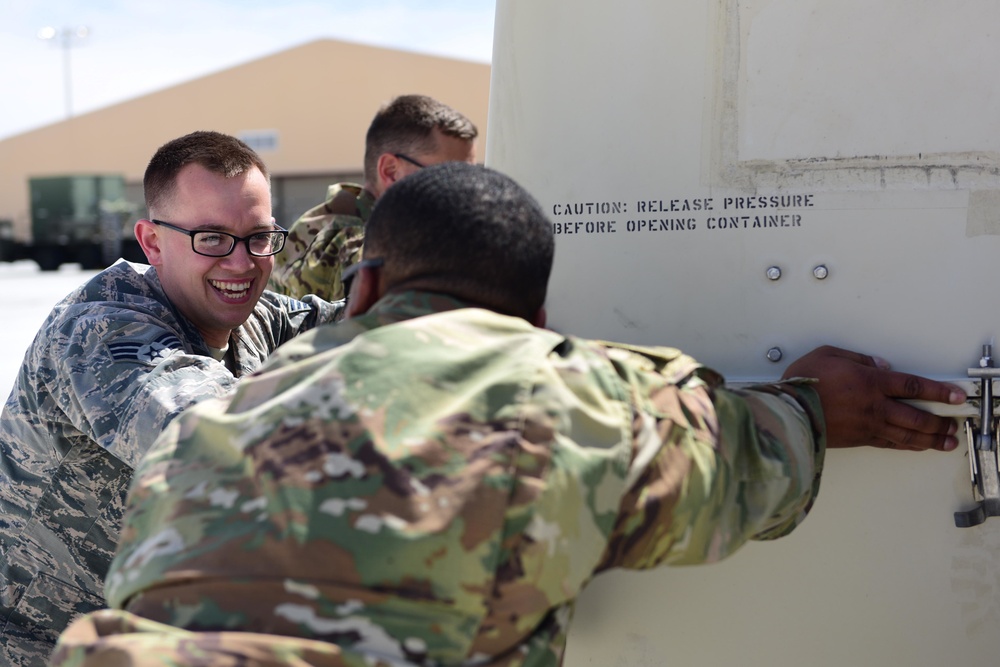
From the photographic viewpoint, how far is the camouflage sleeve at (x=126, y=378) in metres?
1.94

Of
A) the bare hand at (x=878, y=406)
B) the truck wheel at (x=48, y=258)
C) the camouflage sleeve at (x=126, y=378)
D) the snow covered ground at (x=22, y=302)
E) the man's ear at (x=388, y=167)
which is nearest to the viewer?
the bare hand at (x=878, y=406)

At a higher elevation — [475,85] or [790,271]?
[475,85]

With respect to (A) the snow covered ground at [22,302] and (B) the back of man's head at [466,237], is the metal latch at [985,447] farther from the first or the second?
(A) the snow covered ground at [22,302]

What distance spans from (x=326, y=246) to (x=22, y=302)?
43.3 ft

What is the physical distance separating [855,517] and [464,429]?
950 mm

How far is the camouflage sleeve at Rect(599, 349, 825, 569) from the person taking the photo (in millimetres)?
1396

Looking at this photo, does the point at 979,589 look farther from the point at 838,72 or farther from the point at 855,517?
the point at 838,72

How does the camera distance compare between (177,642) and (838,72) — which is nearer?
(177,642)

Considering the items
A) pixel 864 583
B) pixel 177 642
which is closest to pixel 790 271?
pixel 864 583

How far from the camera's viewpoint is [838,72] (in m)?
1.89

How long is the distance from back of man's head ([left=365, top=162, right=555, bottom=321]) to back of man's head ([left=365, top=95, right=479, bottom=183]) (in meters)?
2.36

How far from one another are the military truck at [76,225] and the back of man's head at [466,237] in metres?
23.9

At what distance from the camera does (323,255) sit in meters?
3.85

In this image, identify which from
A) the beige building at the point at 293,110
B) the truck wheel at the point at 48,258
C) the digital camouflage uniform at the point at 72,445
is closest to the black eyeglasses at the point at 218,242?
the digital camouflage uniform at the point at 72,445
